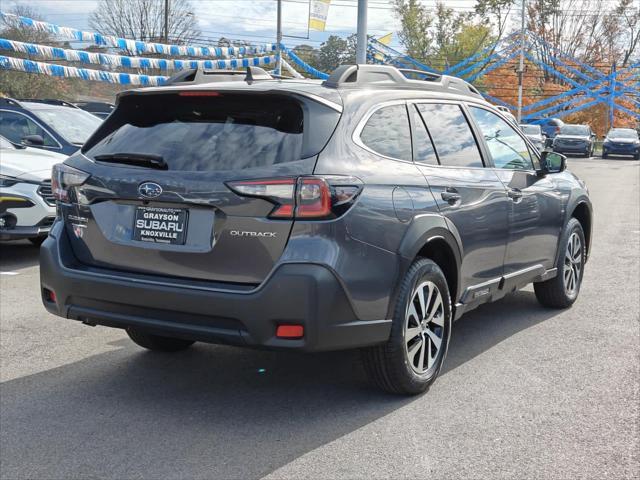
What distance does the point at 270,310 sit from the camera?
3744 mm

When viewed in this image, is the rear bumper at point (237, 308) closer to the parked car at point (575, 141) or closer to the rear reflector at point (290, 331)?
the rear reflector at point (290, 331)

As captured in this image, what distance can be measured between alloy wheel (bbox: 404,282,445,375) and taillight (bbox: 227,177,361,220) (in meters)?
0.85

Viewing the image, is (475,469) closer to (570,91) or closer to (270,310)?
(270,310)

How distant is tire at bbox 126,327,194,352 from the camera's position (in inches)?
203

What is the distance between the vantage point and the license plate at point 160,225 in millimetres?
3947

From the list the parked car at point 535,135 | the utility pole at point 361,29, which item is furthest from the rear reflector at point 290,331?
the parked car at point 535,135

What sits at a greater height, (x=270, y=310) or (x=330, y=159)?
(x=330, y=159)

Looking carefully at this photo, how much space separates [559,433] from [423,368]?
0.86 metres

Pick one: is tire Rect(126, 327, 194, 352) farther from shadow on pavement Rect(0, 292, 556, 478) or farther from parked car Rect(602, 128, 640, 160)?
parked car Rect(602, 128, 640, 160)

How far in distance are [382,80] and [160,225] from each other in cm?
167

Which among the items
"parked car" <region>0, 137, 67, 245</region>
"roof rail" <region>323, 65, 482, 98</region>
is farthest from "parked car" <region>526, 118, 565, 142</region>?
"roof rail" <region>323, 65, 482, 98</region>

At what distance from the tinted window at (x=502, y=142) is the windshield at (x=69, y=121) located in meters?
6.57

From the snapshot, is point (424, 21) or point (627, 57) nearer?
point (627, 57)

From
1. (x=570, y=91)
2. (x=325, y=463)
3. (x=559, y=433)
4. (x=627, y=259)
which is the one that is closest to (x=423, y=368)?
(x=559, y=433)
